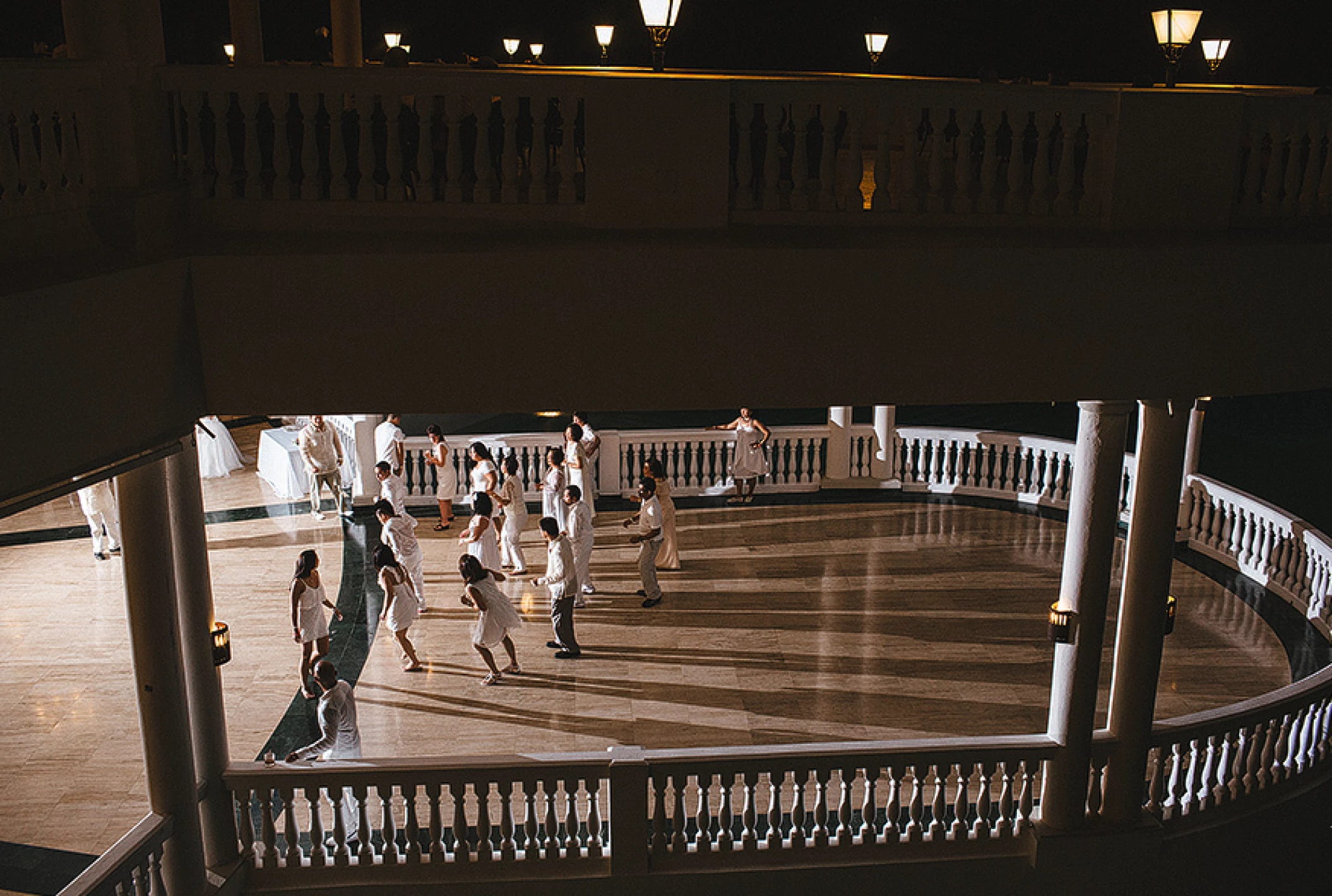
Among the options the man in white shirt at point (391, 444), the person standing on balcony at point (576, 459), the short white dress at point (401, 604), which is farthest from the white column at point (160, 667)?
the man in white shirt at point (391, 444)

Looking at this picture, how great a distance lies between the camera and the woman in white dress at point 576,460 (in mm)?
13359

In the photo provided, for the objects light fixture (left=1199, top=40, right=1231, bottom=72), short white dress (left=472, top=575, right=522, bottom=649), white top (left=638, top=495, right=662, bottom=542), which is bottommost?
short white dress (left=472, top=575, right=522, bottom=649)

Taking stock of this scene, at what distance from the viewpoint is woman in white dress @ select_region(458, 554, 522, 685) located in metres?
10.2

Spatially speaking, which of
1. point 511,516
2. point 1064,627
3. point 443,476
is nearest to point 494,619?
point 511,516

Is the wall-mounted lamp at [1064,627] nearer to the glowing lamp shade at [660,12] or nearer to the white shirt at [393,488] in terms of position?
the glowing lamp shade at [660,12]

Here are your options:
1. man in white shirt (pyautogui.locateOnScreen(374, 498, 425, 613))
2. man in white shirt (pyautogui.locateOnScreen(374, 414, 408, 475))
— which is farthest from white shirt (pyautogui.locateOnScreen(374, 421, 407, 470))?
man in white shirt (pyautogui.locateOnScreen(374, 498, 425, 613))

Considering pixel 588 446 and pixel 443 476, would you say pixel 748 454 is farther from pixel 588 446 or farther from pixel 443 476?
pixel 443 476

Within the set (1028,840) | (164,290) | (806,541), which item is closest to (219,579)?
(806,541)

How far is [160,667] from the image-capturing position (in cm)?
692

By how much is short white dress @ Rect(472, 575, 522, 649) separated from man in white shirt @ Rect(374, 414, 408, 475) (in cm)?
432

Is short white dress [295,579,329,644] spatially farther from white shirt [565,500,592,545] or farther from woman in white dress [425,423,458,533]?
woman in white dress [425,423,458,533]

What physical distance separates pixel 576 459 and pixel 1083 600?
268 inches

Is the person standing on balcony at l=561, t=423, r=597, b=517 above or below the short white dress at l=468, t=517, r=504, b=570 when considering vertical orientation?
above

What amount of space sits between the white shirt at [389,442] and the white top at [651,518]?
12.4ft
